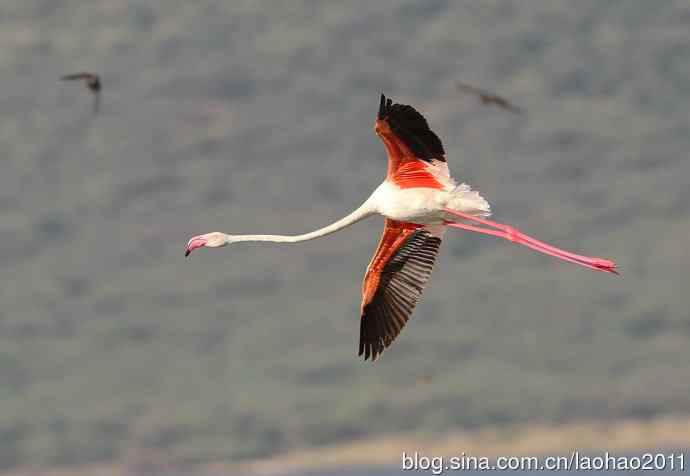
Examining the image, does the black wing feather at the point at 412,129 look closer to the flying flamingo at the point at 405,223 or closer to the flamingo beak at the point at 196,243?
the flying flamingo at the point at 405,223

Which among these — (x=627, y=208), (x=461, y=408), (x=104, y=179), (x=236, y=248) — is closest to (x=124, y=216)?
(x=104, y=179)

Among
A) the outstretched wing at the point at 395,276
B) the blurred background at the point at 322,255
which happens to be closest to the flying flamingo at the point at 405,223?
the outstretched wing at the point at 395,276

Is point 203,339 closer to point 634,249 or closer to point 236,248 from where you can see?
point 236,248

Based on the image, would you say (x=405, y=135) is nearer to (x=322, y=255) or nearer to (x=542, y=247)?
(x=542, y=247)

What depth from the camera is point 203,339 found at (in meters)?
134

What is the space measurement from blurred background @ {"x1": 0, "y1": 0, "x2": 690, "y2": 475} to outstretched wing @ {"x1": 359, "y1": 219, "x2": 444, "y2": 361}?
89359 millimetres

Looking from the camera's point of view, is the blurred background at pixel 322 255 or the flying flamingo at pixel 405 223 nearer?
the flying flamingo at pixel 405 223

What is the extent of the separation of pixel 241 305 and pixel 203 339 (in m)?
5.16

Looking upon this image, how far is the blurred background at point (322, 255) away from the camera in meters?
116

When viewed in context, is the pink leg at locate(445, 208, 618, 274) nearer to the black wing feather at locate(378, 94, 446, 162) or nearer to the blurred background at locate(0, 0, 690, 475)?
the black wing feather at locate(378, 94, 446, 162)

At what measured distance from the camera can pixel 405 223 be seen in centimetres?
1998

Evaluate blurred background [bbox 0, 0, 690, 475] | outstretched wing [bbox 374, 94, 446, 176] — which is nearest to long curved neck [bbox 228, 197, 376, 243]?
outstretched wing [bbox 374, 94, 446, 176]

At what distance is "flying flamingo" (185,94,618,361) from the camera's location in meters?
18.8

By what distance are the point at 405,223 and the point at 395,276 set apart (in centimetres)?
56
